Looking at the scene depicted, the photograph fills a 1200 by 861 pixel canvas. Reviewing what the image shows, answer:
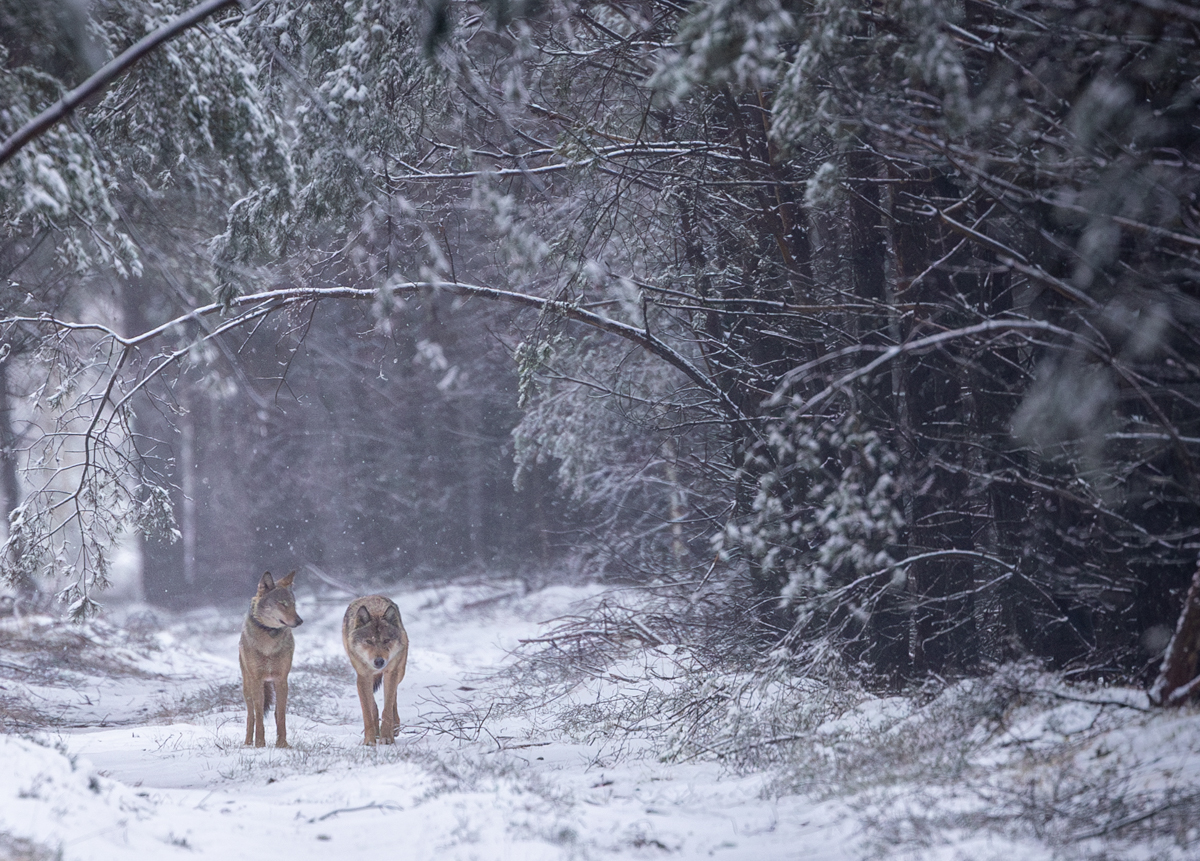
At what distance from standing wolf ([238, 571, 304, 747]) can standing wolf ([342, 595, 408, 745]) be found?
674mm

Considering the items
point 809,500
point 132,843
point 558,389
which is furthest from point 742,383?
point 558,389

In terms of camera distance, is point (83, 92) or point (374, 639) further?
point (374, 639)

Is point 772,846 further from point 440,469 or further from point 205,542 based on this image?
point 205,542

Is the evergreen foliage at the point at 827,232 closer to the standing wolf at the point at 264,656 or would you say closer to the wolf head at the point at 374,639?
the standing wolf at the point at 264,656

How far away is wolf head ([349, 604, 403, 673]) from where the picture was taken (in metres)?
8.33

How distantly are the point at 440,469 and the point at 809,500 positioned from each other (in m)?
20.0

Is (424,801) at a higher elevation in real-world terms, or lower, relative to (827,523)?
lower

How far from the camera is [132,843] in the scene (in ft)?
13.7

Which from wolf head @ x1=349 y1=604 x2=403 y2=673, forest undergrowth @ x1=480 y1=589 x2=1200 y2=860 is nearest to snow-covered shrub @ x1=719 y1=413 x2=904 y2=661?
forest undergrowth @ x1=480 y1=589 x2=1200 y2=860

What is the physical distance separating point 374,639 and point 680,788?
379cm

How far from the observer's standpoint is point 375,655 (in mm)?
8320

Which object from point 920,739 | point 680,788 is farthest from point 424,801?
point 920,739

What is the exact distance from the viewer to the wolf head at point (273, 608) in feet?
28.7

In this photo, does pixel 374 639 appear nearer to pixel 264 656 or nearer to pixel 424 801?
pixel 264 656
